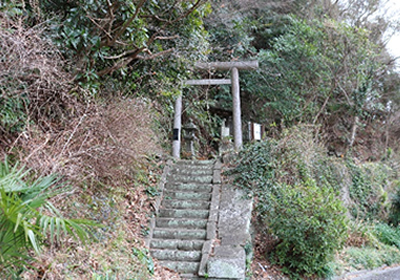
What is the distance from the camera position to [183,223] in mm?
7066

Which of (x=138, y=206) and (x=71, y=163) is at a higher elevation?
(x=71, y=163)

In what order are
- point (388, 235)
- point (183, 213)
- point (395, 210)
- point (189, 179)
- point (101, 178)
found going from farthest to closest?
point (395, 210) < point (388, 235) < point (189, 179) < point (183, 213) < point (101, 178)

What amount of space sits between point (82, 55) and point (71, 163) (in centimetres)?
184

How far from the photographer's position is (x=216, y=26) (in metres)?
11.9

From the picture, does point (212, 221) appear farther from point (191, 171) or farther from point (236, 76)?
point (236, 76)

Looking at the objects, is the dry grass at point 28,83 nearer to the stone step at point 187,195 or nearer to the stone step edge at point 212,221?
the stone step edge at point 212,221

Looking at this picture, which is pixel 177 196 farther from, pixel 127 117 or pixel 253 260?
pixel 127 117

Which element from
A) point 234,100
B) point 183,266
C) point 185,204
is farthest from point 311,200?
point 234,100

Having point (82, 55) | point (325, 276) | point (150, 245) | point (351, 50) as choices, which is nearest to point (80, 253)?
point (150, 245)

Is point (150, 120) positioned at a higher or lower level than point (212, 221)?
higher

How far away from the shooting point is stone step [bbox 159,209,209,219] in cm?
A: 731

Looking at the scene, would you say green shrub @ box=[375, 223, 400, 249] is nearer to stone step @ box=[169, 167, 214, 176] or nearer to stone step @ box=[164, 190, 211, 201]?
stone step @ box=[169, 167, 214, 176]

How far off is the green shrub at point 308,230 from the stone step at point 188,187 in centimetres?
171

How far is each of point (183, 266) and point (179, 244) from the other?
1.78 feet
